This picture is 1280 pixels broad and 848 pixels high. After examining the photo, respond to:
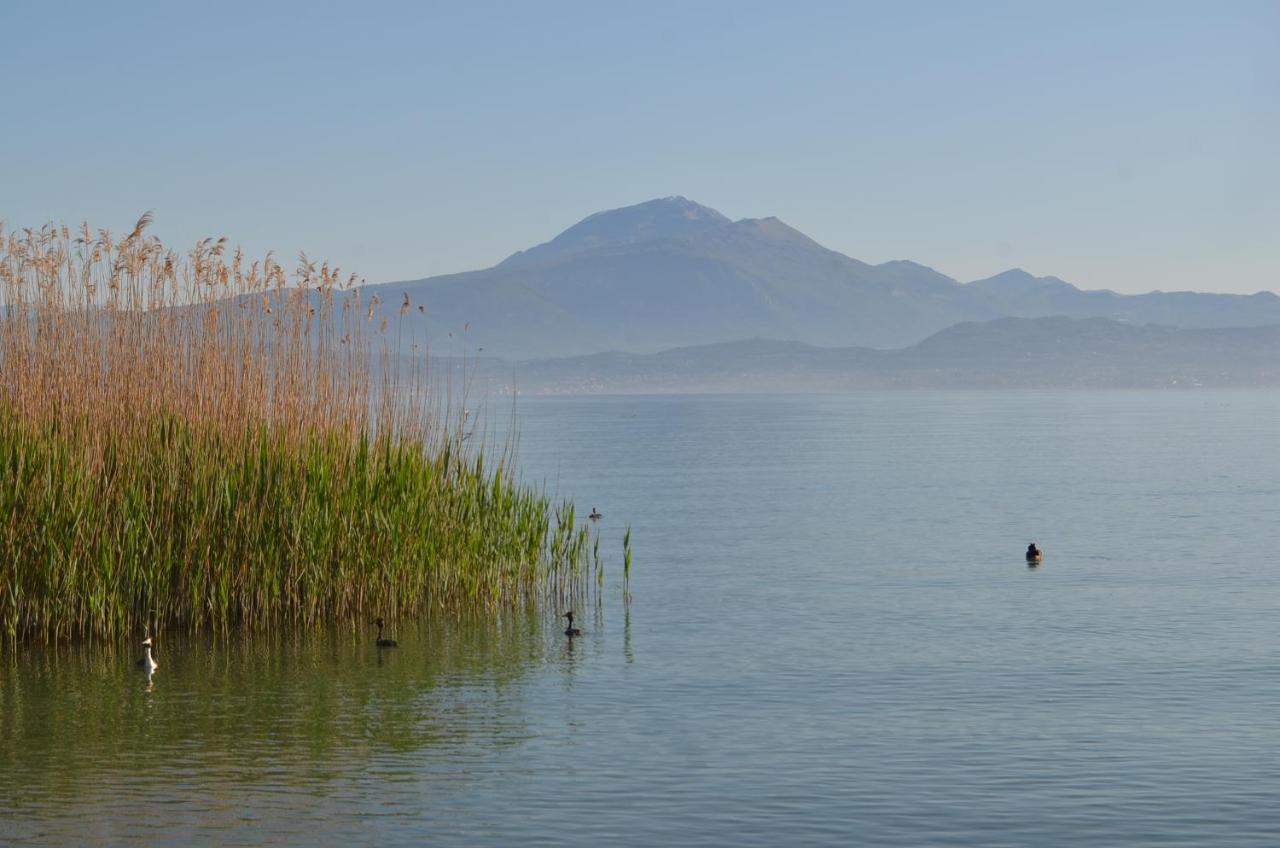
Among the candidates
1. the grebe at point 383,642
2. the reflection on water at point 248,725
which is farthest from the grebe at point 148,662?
the grebe at point 383,642

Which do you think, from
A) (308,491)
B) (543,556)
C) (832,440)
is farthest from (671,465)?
(308,491)

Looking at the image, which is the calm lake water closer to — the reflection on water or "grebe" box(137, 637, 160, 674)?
the reflection on water

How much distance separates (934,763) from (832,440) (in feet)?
A: 262

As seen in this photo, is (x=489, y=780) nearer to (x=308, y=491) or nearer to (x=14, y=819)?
(x=14, y=819)

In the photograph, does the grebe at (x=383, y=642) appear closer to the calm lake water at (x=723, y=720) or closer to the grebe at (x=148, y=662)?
the calm lake water at (x=723, y=720)

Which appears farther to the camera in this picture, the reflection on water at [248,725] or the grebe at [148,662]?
the grebe at [148,662]

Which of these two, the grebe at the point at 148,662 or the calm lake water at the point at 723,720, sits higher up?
the grebe at the point at 148,662

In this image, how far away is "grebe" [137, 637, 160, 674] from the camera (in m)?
17.6

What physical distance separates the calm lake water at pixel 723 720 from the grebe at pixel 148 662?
0.52 ft

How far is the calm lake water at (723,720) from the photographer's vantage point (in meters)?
12.9

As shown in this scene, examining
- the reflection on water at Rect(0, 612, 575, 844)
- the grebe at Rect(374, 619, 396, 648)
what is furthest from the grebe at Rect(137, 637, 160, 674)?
the grebe at Rect(374, 619, 396, 648)

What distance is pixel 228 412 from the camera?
19.7 m

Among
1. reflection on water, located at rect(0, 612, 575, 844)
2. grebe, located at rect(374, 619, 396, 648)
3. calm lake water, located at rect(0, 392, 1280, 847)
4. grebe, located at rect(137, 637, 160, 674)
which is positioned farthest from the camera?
grebe, located at rect(374, 619, 396, 648)

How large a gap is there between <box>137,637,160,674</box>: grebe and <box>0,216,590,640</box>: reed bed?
1.97 feet
